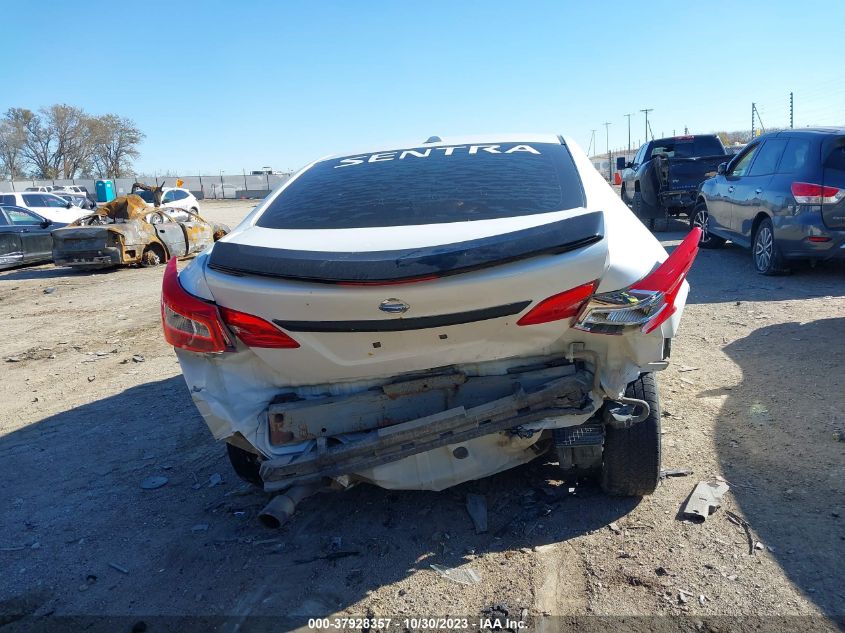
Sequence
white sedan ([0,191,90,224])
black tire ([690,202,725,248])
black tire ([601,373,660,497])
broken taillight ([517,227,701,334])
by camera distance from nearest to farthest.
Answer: broken taillight ([517,227,701,334])
black tire ([601,373,660,497])
black tire ([690,202,725,248])
white sedan ([0,191,90,224])

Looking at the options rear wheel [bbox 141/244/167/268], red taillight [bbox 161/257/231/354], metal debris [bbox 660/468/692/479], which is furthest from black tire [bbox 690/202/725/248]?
rear wheel [bbox 141/244/167/268]

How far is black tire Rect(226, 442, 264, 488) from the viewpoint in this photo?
339 centimetres

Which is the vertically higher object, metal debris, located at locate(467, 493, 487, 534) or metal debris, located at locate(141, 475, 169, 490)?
metal debris, located at locate(467, 493, 487, 534)

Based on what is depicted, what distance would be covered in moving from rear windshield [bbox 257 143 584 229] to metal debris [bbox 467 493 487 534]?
1.40m

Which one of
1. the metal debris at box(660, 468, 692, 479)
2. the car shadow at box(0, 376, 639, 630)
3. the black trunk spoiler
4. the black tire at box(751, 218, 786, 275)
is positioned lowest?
the car shadow at box(0, 376, 639, 630)

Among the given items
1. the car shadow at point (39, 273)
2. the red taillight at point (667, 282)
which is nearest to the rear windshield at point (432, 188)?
the red taillight at point (667, 282)

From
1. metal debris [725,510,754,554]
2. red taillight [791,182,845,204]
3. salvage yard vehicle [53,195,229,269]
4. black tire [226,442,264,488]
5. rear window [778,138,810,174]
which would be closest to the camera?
metal debris [725,510,754,554]

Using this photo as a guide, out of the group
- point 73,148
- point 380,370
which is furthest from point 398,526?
point 73,148

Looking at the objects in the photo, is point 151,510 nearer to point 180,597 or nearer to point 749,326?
point 180,597

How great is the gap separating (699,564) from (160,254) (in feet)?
45.4

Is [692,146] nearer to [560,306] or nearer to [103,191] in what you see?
[560,306]

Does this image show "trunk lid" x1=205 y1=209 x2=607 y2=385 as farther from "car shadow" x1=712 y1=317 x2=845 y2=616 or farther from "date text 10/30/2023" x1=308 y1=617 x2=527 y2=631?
"car shadow" x1=712 y1=317 x2=845 y2=616

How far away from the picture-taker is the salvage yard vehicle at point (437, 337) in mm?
2520

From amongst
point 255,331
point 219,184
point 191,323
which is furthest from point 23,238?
point 219,184
